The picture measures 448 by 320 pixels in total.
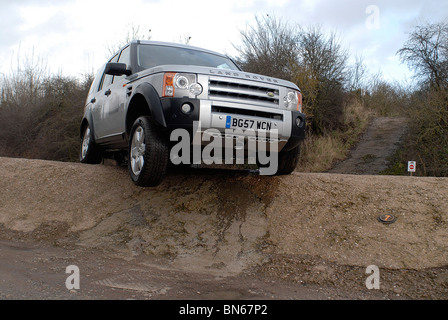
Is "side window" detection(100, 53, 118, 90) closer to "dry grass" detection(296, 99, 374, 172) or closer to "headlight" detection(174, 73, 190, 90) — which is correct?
"headlight" detection(174, 73, 190, 90)

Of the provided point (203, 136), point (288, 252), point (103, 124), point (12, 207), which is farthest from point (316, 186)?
point (12, 207)

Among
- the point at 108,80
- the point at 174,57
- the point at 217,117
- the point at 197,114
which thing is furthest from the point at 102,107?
the point at 217,117

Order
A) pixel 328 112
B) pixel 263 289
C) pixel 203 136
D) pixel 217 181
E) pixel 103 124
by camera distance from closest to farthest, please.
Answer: pixel 263 289, pixel 203 136, pixel 217 181, pixel 103 124, pixel 328 112

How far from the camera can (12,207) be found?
227 inches

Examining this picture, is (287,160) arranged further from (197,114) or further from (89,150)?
(89,150)

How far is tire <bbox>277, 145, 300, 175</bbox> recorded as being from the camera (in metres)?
5.19

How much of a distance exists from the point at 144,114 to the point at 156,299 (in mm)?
2488

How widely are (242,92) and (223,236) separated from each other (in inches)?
63.7

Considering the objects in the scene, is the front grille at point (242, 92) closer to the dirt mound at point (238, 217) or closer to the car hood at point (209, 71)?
the car hood at point (209, 71)

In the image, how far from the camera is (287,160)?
5.28 meters

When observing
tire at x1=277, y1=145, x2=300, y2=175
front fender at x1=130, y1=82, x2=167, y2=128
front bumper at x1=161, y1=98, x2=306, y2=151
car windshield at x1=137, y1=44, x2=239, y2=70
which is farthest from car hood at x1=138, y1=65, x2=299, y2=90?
tire at x1=277, y1=145, x2=300, y2=175

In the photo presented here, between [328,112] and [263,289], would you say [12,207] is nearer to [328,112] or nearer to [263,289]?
[263,289]

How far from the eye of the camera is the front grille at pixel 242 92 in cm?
412

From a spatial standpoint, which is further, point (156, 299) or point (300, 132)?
point (300, 132)
